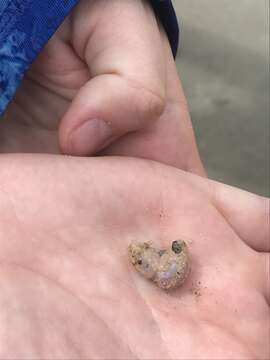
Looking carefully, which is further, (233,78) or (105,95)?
(233,78)

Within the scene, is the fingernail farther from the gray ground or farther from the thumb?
the gray ground

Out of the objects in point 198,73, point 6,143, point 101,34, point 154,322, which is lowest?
point 198,73

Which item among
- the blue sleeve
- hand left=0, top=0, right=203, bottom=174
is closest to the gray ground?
hand left=0, top=0, right=203, bottom=174

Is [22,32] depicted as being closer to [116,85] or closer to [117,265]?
[116,85]

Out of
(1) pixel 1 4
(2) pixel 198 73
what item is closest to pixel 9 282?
(1) pixel 1 4

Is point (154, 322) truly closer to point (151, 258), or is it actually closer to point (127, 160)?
point (151, 258)

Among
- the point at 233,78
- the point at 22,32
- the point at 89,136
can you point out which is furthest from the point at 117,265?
the point at 233,78
